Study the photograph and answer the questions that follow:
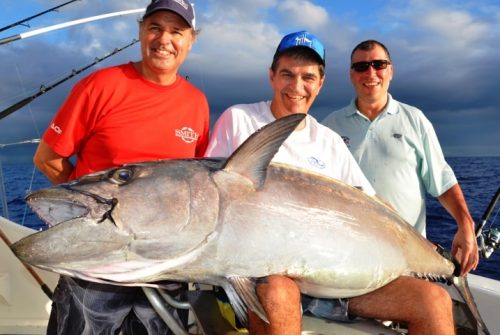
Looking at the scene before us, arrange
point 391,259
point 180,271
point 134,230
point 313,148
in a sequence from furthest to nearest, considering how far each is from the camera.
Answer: point 313,148 < point 391,259 < point 180,271 < point 134,230

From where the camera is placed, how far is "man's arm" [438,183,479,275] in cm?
248

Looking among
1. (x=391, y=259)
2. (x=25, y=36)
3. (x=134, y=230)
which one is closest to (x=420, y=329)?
(x=391, y=259)

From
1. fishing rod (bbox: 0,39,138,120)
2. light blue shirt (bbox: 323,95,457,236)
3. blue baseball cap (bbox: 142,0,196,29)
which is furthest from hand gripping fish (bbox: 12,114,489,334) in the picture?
fishing rod (bbox: 0,39,138,120)

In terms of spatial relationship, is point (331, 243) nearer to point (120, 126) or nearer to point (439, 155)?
point (120, 126)

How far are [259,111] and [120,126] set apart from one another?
782 millimetres

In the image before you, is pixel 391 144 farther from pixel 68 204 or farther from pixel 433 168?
pixel 68 204

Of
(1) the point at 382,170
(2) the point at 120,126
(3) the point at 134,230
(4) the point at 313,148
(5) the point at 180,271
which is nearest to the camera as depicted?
(3) the point at 134,230

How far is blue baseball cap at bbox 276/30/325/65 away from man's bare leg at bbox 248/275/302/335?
1.37 metres

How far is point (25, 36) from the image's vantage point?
4566mm

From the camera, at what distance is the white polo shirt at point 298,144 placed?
7.69 feet

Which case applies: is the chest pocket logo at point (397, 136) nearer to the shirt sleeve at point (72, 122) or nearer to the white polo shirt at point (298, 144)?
the white polo shirt at point (298, 144)

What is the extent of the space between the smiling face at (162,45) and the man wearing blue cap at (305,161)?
390 mm

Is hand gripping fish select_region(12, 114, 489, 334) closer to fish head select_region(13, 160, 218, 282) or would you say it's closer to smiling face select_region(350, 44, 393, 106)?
fish head select_region(13, 160, 218, 282)

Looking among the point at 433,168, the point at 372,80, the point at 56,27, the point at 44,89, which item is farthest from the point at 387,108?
the point at 56,27
